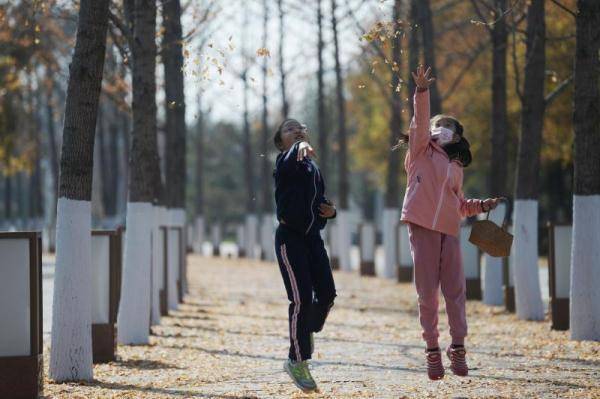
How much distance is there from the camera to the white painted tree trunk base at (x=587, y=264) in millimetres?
13180

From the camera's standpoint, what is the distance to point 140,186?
1499 centimetres

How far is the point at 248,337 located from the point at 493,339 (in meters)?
2.85

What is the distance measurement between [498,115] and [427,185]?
12.4 metres

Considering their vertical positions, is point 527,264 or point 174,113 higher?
point 174,113

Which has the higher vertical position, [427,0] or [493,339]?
[427,0]

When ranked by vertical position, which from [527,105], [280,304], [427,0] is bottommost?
[280,304]

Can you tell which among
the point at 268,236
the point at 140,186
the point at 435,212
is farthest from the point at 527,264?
the point at 268,236

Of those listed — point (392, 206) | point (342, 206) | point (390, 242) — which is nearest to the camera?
point (390, 242)

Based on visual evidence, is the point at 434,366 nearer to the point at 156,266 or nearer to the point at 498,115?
the point at 156,266

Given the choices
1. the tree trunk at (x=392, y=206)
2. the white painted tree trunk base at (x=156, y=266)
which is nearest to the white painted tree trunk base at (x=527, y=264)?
the white painted tree trunk base at (x=156, y=266)

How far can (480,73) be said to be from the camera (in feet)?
141

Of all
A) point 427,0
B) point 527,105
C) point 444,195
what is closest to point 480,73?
point 427,0

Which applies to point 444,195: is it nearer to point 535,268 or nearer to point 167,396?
point 167,396

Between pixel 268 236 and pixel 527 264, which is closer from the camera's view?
pixel 527 264
